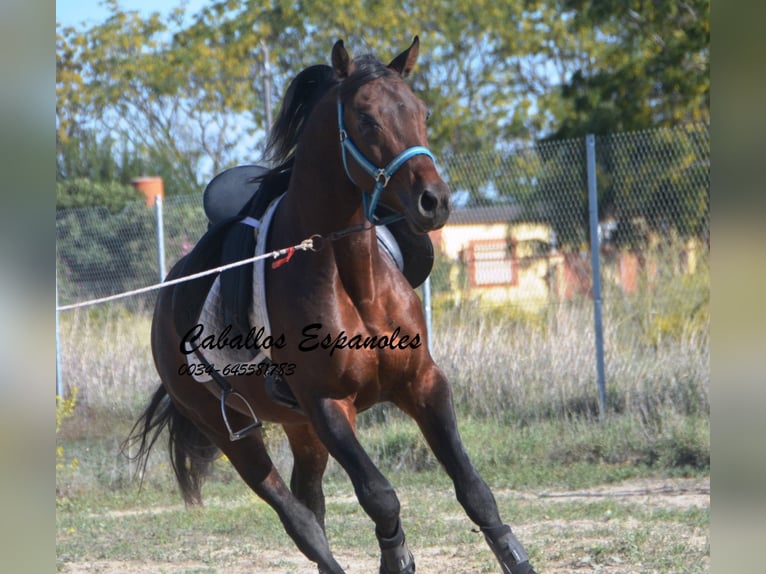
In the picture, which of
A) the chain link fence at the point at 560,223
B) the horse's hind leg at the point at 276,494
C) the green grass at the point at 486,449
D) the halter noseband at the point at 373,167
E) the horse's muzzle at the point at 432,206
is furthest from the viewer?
the chain link fence at the point at 560,223

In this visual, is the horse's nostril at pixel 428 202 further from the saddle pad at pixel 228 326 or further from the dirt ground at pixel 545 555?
the dirt ground at pixel 545 555

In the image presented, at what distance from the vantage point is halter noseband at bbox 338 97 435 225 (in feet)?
10.5

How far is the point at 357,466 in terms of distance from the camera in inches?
135

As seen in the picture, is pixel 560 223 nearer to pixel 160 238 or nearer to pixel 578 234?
pixel 578 234

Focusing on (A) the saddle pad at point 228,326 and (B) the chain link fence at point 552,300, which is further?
(B) the chain link fence at point 552,300

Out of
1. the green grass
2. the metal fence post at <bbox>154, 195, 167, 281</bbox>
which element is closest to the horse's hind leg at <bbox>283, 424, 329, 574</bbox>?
the green grass

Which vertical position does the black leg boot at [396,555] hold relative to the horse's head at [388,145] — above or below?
below

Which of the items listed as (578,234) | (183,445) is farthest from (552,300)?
(183,445)

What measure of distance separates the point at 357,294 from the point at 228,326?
776mm

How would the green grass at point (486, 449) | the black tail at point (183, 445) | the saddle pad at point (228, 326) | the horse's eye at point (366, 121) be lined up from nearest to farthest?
1. the horse's eye at point (366, 121)
2. the saddle pad at point (228, 326)
3. the black tail at point (183, 445)
4. the green grass at point (486, 449)

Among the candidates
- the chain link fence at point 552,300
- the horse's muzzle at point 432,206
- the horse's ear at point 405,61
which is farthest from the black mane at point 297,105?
the chain link fence at point 552,300

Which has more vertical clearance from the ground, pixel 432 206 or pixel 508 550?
pixel 432 206

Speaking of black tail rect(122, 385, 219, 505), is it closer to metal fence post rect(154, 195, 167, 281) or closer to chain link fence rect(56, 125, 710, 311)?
metal fence post rect(154, 195, 167, 281)

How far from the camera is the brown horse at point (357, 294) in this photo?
3.34 meters
